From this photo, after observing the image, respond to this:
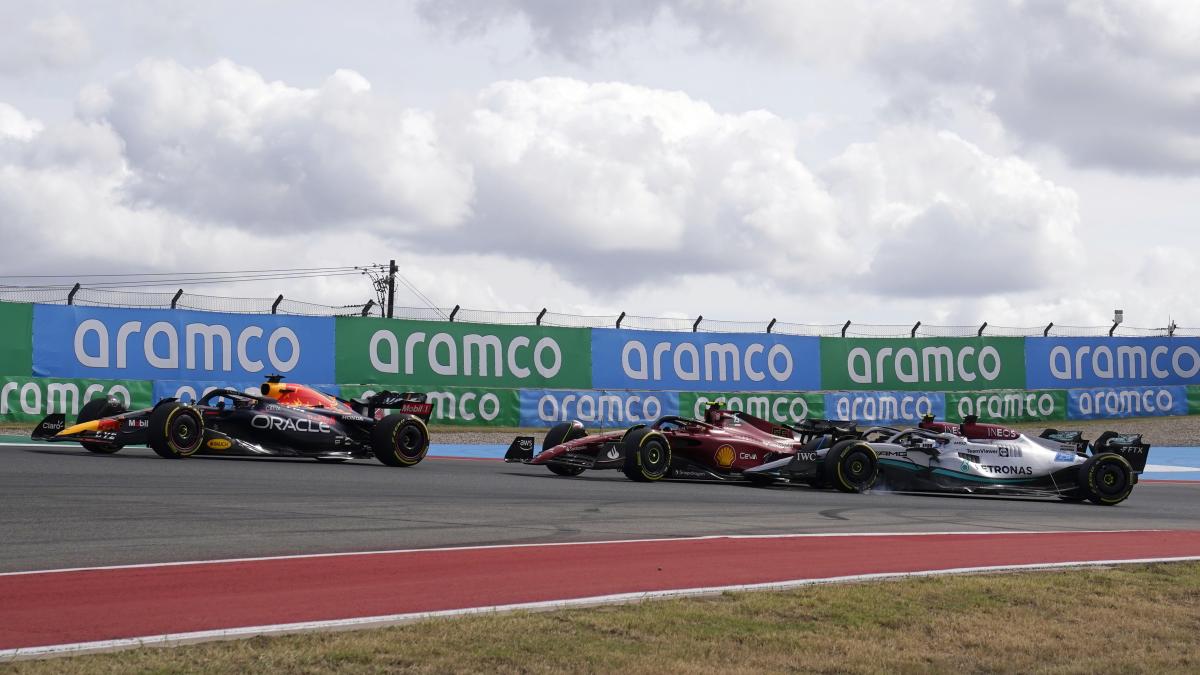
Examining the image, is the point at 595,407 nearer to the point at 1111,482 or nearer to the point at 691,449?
the point at 691,449

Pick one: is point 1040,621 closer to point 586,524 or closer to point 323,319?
point 586,524

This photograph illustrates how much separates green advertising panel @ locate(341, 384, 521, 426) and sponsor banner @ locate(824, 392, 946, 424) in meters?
8.77

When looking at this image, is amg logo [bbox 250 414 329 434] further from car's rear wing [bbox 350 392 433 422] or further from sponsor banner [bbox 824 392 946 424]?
sponsor banner [bbox 824 392 946 424]

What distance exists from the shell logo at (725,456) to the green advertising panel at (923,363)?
58.7ft

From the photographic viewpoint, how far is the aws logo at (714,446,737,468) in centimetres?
1792

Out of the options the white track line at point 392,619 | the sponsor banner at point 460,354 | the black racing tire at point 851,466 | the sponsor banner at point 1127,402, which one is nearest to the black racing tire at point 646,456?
the black racing tire at point 851,466

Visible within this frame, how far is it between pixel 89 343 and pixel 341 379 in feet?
17.9

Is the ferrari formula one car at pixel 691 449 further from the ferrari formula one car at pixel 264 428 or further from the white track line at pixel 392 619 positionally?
the white track line at pixel 392 619

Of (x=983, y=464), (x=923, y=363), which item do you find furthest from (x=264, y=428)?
(x=923, y=363)

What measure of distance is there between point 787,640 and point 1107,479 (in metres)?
11.4

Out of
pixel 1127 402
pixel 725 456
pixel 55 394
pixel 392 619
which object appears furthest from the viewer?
pixel 1127 402

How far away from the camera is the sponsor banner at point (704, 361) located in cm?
3300

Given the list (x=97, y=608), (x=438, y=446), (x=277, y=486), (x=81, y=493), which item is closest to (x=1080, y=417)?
(x=438, y=446)

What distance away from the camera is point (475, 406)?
30.6 metres
